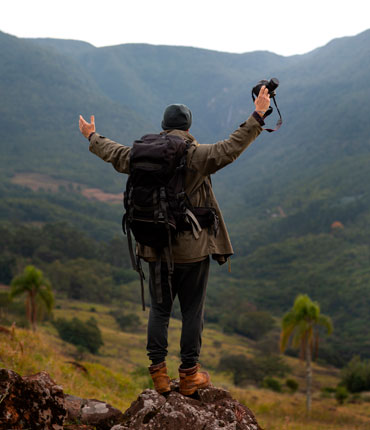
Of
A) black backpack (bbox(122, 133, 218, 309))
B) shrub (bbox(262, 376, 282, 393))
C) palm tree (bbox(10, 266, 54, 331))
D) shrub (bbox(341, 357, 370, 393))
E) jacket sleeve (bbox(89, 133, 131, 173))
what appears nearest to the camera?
black backpack (bbox(122, 133, 218, 309))

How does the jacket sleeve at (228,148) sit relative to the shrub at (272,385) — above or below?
above

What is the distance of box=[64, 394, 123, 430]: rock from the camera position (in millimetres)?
4258

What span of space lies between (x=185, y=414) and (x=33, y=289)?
20371 mm

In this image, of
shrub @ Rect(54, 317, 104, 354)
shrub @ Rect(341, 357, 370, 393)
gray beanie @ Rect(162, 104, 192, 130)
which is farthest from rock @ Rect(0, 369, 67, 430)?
shrub @ Rect(341, 357, 370, 393)

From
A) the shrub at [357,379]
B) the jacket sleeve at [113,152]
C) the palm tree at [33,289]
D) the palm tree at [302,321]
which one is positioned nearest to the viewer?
the jacket sleeve at [113,152]

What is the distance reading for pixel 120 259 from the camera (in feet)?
319

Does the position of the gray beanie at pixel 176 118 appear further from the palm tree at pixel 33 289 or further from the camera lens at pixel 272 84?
the palm tree at pixel 33 289

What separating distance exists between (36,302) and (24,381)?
20456mm

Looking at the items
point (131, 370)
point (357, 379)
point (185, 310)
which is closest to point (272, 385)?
point (357, 379)

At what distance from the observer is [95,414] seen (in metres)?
4.31

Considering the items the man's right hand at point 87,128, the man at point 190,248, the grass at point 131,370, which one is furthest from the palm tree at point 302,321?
the man's right hand at point 87,128

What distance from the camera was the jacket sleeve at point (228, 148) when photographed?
3447mm

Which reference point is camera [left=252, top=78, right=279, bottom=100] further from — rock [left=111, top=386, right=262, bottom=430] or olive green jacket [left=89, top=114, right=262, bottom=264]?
rock [left=111, top=386, right=262, bottom=430]

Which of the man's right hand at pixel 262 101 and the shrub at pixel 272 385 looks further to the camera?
the shrub at pixel 272 385
